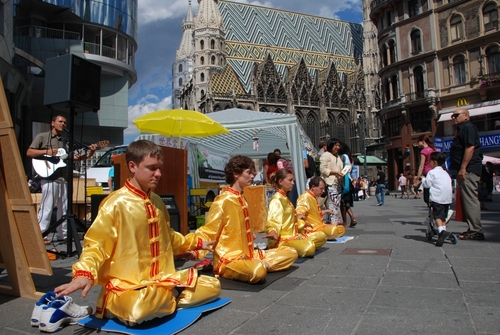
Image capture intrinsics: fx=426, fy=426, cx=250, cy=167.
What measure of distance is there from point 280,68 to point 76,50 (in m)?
45.7

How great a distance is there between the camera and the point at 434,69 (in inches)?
1087

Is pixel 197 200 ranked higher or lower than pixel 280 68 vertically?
lower

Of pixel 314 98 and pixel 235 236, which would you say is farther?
pixel 314 98

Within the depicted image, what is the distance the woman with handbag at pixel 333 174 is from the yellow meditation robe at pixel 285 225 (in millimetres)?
2681

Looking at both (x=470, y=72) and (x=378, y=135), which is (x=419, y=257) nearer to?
(x=470, y=72)

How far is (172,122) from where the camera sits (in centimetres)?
863

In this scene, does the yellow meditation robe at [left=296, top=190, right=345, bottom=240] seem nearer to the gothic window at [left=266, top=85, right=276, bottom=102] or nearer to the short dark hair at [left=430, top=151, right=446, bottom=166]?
the short dark hair at [left=430, top=151, right=446, bottom=166]

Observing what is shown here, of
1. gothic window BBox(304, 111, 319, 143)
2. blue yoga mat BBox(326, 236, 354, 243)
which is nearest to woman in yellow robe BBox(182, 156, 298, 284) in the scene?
blue yoga mat BBox(326, 236, 354, 243)

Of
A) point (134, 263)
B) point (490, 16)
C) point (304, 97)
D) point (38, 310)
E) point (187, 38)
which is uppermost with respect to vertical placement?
point (187, 38)

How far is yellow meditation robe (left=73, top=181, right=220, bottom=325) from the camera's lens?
2498 mm

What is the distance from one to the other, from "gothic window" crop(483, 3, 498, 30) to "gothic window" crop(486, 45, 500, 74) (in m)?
1.25

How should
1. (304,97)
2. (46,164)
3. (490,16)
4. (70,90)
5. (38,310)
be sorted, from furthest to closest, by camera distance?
(304,97), (490,16), (46,164), (70,90), (38,310)

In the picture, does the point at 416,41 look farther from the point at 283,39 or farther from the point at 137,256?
the point at 283,39

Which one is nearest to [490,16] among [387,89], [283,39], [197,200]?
[387,89]
